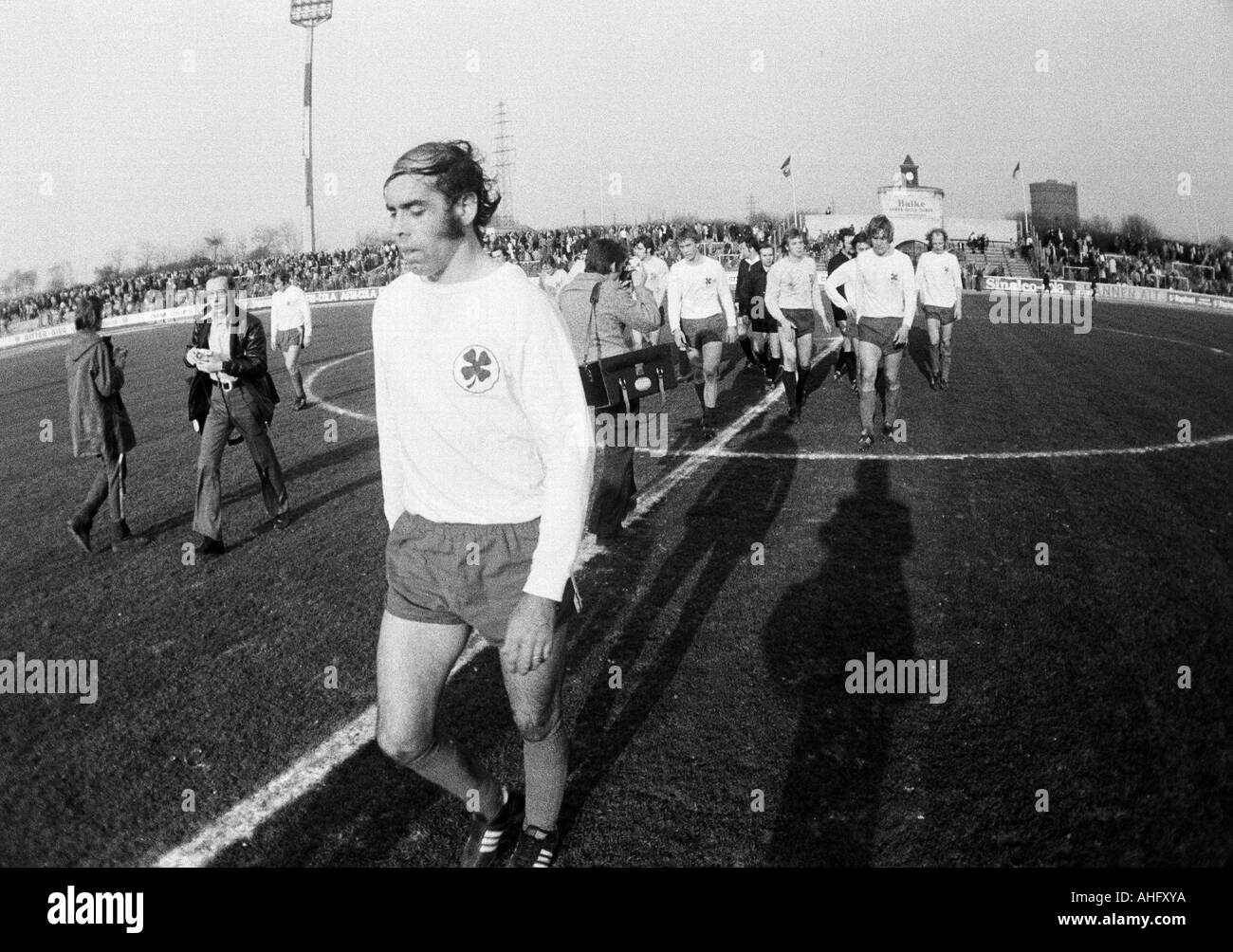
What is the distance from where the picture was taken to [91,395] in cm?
728

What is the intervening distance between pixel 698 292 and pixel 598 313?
3.88m

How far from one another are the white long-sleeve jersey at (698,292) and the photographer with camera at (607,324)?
3556 mm

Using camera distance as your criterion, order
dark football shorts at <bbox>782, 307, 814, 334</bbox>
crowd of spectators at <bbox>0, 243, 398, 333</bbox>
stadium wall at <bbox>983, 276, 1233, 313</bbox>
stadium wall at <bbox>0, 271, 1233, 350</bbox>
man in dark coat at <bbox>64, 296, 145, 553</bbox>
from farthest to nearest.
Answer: crowd of spectators at <bbox>0, 243, 398, 333</bbox>, stadium wall at <bbox>0, 271, 1233, 350</bbox>, stadium wall at <bbox>983, 276, 1233, 313</bbox>, dark football shorts at <bbox>782, 307, 814, 334</bbox>, man in dark coat at <bbox>64, 296, 145, 553</bbox>

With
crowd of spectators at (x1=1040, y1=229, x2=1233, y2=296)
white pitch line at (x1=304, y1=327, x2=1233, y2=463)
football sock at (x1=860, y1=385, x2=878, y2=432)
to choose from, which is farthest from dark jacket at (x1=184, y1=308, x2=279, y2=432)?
crowd of spectators at (x1=1040, y1=229, x2=1233, y2=296)

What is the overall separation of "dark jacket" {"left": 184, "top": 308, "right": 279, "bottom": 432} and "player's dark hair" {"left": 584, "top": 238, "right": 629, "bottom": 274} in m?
2.62

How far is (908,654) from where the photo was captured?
15.9ft

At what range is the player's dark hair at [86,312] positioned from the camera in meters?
7.25

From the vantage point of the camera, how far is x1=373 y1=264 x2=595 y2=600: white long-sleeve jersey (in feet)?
8.59

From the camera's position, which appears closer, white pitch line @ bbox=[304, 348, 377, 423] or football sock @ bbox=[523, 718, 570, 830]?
football sock @ bbox=[523, 718, 570, 830]

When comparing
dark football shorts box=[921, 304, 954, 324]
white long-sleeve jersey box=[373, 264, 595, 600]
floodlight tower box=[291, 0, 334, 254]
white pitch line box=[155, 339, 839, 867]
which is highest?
floodlight tower box=[291, 0, 334, 254]

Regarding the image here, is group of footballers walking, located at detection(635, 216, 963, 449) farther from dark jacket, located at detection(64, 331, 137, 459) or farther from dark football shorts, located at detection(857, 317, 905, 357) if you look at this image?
dark jacket, located at detection(64, 331, 137, 459)

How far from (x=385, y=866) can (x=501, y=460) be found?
1517 mm

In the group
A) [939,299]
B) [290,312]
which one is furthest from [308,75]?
[939,299]

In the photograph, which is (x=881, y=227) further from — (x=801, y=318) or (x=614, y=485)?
(x=614, y=485)
